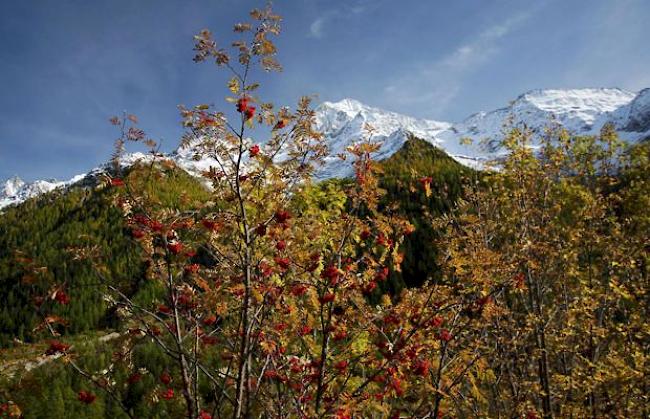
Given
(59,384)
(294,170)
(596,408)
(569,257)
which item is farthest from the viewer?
(59,384)

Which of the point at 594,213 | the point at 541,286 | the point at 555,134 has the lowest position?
the point at 541,286

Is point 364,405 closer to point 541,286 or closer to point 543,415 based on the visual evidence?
point 543,415

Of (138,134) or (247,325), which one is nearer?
(247,325)

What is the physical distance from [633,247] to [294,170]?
10405 millimetres

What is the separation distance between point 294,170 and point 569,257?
29.9ft

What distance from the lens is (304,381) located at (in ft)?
19.1

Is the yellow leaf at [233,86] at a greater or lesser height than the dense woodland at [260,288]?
greater

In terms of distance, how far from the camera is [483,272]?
266 inches

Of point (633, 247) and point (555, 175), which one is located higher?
point (555, 175)

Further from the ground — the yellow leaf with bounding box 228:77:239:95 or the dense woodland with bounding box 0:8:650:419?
the yellow leaf with bounding box 228:77:239:95

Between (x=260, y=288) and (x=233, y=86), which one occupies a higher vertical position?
(x=233, y=86)

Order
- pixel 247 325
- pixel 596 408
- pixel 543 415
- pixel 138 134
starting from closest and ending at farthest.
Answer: pixel 247 325 < pixel 138 134 < pixel 543 415 < pixel 596 408

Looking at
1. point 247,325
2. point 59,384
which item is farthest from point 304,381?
point 59,384

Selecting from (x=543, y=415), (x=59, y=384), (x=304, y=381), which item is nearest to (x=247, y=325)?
(x=304, y=381)
